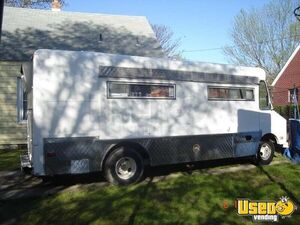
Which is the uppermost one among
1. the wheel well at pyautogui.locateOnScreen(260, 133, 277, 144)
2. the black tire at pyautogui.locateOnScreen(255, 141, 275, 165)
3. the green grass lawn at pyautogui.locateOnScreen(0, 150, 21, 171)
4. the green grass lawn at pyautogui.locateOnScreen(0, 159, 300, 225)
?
the wheel well at pyautogui.locateOnScreen(260, 133, 277, 144)

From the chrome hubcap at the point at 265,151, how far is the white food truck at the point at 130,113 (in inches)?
10.1

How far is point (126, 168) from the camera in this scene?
10.2 metres

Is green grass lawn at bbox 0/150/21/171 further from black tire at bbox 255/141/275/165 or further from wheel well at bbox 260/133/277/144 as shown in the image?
wheel well at bbox 260/133/277/144

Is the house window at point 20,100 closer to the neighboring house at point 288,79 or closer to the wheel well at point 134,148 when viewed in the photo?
the wheel well at point 134,148

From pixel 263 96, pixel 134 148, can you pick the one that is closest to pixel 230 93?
pixel 263 96

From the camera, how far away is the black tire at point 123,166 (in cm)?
988

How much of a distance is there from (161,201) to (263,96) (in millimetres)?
5665

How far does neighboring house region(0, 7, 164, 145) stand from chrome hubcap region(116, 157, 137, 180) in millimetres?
8416

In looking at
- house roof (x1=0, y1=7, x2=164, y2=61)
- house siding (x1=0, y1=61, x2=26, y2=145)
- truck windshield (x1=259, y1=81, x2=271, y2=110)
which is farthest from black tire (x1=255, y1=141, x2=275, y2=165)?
house siding (x1=0, y1=61, x2=26, y2=145)

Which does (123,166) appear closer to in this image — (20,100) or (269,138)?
(269,138)

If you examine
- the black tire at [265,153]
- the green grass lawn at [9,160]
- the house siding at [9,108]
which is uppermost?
the house siding at [9,108]

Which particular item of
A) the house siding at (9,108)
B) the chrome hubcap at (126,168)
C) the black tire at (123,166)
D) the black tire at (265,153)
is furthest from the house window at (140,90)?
the house siding at (9,108)

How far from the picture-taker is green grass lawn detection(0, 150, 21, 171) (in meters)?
12.7

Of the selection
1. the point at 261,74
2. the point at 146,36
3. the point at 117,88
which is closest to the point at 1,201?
the point at 117,88
